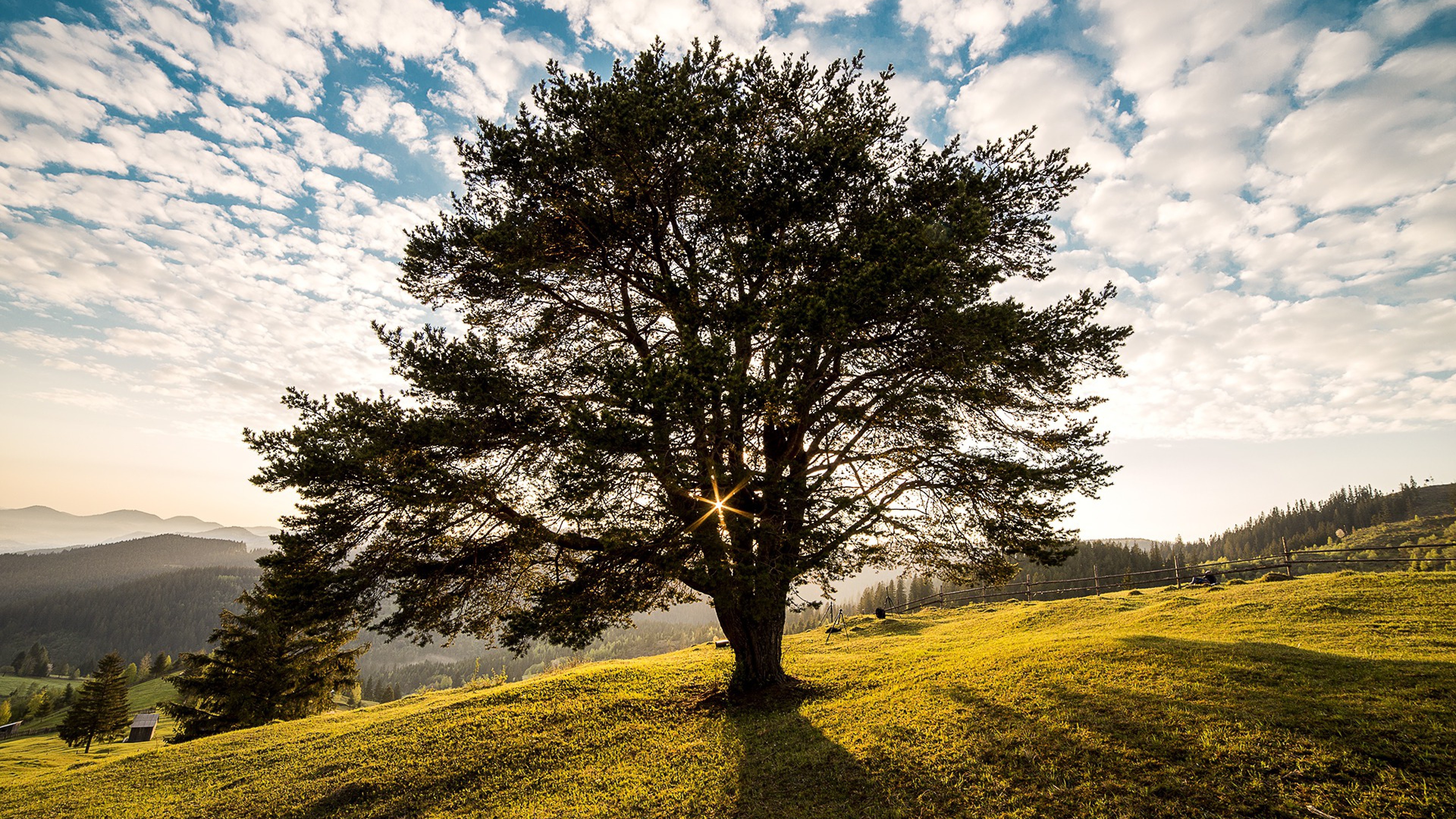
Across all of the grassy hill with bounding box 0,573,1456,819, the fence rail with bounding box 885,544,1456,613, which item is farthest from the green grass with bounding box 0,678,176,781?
the fence rail with bounding box 885,544,1456,613

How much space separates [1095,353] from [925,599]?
38197 mm

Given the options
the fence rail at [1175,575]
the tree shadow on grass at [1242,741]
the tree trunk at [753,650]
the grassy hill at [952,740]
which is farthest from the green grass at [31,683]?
the tree shadow on grass at [1242,741]

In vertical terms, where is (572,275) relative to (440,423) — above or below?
above

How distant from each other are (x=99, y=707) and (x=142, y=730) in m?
3.80

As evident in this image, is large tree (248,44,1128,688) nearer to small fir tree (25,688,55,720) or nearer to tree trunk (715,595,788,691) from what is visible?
tree trunk (715,595,788,691)

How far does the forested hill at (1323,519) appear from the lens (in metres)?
131

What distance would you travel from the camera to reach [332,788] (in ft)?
37.7

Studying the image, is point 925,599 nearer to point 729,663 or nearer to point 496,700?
point 729,663

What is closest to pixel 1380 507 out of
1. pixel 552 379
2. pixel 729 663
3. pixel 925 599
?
pixel 925 599

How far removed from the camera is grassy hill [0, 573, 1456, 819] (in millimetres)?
6734

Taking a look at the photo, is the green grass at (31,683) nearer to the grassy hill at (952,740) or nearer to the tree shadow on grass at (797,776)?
the grassy hill at (952,740)

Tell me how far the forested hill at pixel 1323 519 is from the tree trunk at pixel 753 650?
15560cm

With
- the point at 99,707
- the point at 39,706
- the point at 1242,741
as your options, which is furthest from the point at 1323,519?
the point at 39,706

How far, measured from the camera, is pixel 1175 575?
35.3 metres
